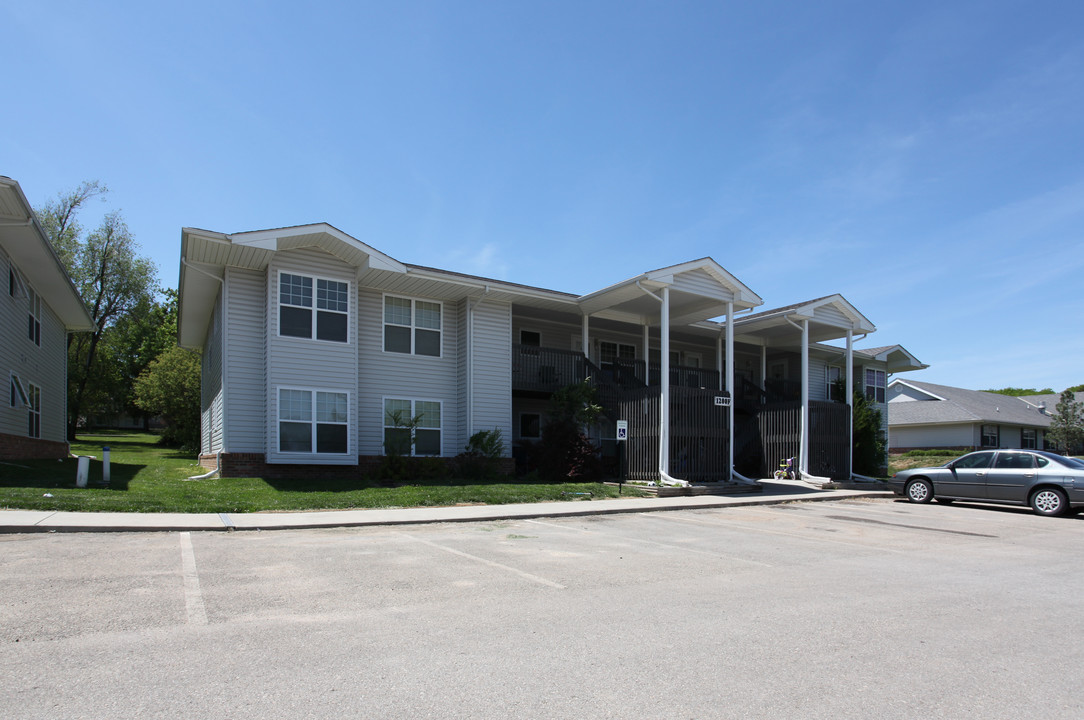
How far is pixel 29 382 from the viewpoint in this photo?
21531mm

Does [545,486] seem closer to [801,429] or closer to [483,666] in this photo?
[801,429]

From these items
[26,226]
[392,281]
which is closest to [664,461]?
[392,281]

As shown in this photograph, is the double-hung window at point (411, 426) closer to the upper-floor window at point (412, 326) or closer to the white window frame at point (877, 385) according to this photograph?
the upper-floor window at point (412, 326)

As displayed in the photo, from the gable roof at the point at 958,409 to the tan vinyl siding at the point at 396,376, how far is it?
118 feet

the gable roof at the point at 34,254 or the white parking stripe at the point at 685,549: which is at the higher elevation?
the gable roof at the point at 34,254

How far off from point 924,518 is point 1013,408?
42.0 meters

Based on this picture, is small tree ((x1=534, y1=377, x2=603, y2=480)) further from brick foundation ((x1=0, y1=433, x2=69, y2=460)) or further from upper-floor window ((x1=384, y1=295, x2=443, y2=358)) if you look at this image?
brick foundation ((x1=0, y1=433, x2=69, y2=460))

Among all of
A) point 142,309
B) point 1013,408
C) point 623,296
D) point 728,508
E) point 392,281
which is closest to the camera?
point 728,508

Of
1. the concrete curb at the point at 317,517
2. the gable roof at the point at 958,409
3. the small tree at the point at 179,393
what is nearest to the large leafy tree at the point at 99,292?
the small tree at the point at 179,393

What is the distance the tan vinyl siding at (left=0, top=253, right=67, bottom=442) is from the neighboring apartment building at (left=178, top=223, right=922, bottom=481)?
4.29m

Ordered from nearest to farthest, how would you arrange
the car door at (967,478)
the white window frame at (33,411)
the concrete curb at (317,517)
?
the concrete curb at (317,517) < the car door at (967,478) < the white window frame at (33,411)

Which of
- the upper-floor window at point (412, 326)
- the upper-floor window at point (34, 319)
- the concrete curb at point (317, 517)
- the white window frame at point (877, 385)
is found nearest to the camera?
the concrete curb at point (317, 517)

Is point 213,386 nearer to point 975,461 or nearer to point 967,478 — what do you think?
point 967,478

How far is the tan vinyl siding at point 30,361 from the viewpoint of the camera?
18.4 metres
